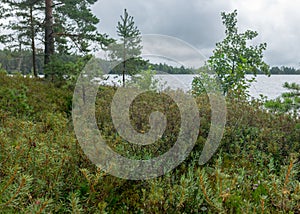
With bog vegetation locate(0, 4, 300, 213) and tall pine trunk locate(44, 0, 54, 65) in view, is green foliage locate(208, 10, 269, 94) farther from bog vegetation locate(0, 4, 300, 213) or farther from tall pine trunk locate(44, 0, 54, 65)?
tall pine trunk locate(44, 0, 54, 65)

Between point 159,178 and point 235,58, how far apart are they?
27.3 ft

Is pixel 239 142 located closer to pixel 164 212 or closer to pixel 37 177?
pixel 164 212

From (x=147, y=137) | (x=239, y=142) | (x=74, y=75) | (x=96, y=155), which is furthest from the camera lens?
(x=74, y=75)

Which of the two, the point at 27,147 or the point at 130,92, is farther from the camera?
the point at 130,92

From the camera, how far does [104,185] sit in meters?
2.69

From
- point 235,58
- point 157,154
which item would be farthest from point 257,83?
point 157,154

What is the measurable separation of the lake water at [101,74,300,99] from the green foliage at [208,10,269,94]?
52 centimetres

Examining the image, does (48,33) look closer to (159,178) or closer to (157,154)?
(157,154)

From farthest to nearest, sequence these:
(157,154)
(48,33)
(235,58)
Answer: (48,33) < (235,58) < (157,154)

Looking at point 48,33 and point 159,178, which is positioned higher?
point 48,33

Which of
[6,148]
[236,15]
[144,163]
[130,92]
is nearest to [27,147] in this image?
[6,148]

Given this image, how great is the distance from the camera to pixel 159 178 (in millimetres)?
2924

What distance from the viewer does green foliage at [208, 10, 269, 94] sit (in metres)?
9.60

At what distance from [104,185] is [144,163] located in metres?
0.70
